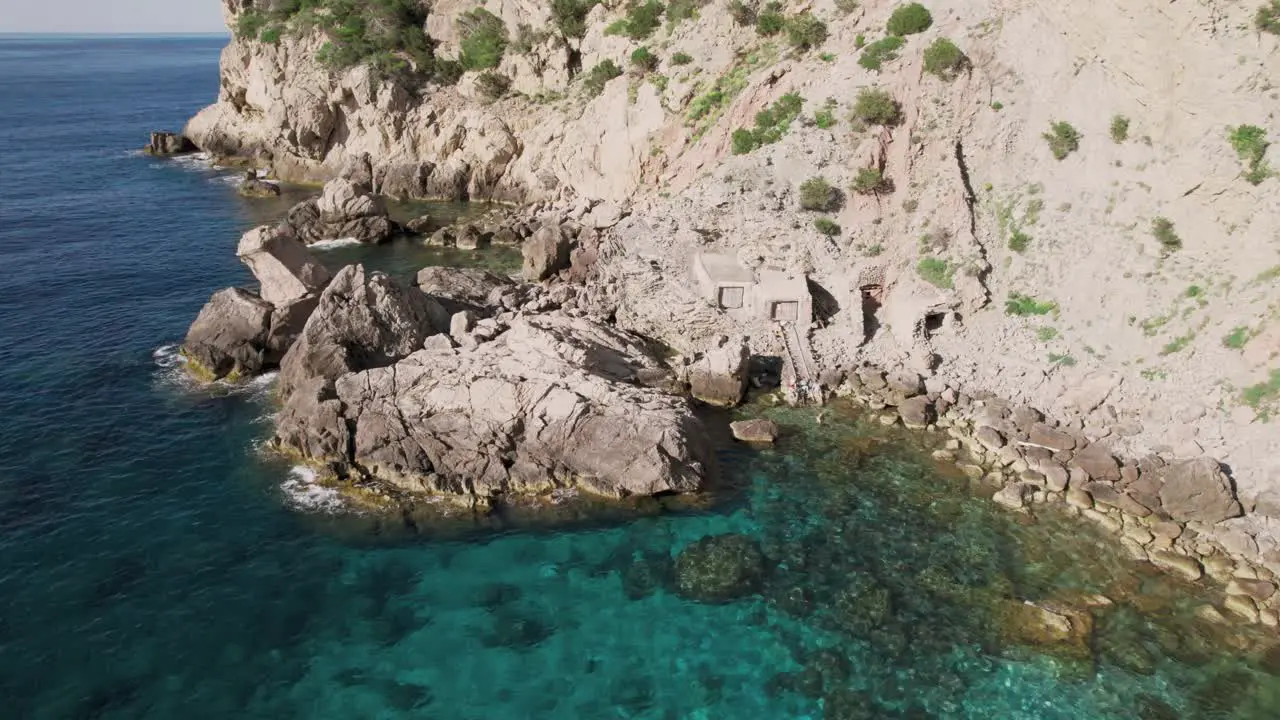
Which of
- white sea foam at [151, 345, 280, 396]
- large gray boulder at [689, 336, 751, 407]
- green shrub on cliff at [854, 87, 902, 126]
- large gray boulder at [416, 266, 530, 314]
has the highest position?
green shrub on cliff at [854, 87, 902, 126]

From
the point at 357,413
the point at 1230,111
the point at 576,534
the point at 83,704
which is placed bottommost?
the point at 83,704

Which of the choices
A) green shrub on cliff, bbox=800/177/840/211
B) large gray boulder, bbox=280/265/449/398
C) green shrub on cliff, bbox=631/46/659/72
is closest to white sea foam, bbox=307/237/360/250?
large gray boulder, bbox=280/265/449/398

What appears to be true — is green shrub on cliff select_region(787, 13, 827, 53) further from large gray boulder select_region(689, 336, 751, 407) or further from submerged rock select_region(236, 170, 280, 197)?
submerged rock select_region(236, 170, 280, 197)

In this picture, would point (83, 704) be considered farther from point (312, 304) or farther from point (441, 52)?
point (441, 52)

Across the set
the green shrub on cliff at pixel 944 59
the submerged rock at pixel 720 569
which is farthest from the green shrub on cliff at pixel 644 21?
the submerged rock at pixel 720 569

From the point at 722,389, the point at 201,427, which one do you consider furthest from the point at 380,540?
the point at 722,389

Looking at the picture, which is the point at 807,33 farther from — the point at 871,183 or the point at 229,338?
the point at 229,338

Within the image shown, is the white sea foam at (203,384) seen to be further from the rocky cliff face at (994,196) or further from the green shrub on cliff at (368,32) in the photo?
the green shrub on cliff at (368,32)

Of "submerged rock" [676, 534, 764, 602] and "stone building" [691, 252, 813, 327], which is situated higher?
"stone building" [691, 252, 813, 327]
